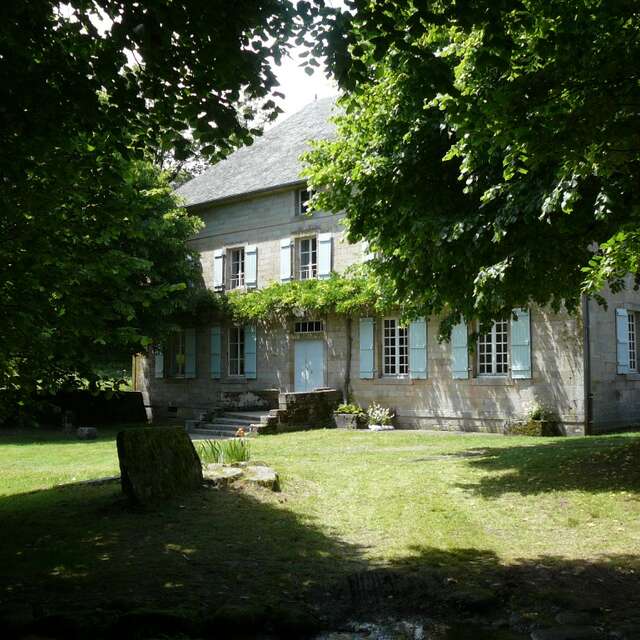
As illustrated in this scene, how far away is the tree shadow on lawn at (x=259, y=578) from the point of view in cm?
462

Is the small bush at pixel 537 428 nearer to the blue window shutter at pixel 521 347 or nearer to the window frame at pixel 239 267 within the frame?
the blue window shutter at pixel 521 347

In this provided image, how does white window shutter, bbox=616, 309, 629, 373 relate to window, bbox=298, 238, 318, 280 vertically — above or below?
below

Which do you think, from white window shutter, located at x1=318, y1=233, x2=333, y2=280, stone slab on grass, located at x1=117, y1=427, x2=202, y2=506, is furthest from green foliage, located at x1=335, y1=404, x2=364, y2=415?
stone slab on grass, located at x1=117, y1=427, x2=202, y2=506

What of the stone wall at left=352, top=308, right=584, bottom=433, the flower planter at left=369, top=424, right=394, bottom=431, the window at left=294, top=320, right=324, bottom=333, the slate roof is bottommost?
the flower planter at left=369, top=424, right=394, bottom=431

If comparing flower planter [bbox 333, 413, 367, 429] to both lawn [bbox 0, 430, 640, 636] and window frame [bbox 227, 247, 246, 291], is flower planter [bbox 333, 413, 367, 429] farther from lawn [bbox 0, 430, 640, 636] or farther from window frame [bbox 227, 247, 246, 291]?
lawn [bbox 0, 430, 640, 636]

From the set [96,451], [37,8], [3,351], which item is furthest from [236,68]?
[96,451]

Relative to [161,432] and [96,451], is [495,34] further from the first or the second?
[96,451]

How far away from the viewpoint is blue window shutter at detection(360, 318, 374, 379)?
64.6 ft

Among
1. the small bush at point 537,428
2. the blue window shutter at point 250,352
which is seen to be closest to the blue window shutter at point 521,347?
the small bush at point 537,428

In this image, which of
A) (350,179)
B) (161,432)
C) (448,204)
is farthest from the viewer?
(350,179)

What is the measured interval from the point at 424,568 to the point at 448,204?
5.92 m

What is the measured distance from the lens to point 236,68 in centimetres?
571

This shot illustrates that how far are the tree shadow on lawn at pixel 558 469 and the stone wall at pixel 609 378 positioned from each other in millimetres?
4192

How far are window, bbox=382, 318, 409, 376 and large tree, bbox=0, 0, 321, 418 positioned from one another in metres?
13.2
